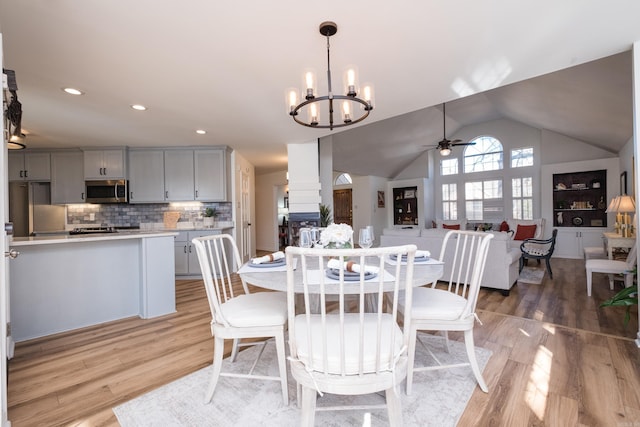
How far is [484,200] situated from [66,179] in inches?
368

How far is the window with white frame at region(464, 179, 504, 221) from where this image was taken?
793cm

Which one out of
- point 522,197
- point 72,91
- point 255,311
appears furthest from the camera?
point 522,197

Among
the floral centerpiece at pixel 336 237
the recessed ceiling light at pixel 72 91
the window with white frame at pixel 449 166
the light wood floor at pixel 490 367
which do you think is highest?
the window with white frame at pixel 449 166

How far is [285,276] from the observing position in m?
1.57

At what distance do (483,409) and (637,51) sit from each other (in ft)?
8.52

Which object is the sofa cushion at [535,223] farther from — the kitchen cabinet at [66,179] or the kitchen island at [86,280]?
the kitchen cabinet at [66,179]

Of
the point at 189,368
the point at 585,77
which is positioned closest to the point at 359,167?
the point at 585,77

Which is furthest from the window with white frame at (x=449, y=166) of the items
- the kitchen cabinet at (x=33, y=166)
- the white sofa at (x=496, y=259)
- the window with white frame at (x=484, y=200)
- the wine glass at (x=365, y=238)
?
the kitchen cabinet at (x=33, y=166)

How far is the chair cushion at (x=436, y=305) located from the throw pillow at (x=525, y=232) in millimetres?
5462

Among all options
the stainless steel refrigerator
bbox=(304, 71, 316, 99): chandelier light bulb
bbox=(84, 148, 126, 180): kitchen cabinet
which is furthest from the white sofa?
the stainless steel refrigerator

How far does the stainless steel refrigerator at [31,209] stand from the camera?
4770 millimetres

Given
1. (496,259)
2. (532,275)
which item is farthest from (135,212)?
(532,275)

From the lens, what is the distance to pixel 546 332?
2490mm

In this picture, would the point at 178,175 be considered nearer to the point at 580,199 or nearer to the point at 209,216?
the point at 209,216
